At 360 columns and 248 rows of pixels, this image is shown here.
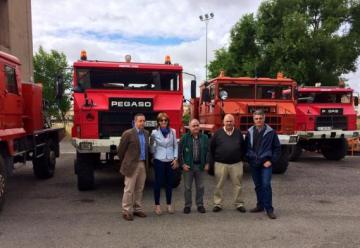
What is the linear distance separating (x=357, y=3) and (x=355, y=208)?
77.6ft

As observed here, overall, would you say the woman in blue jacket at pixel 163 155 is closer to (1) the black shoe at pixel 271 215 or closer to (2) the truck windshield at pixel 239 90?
(1) the black shoe at pixel 271 215

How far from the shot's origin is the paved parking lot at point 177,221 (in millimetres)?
5918

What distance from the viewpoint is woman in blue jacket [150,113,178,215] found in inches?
291

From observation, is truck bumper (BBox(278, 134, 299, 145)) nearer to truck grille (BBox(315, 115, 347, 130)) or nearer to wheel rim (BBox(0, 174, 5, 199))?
truck grille (BBox(315, 115, 347, 130))

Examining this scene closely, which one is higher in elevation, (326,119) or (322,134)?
(326,119)

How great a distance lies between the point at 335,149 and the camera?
628 inches

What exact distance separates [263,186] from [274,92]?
18.7 ft

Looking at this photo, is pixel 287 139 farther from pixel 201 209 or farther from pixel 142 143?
pixel 142 143

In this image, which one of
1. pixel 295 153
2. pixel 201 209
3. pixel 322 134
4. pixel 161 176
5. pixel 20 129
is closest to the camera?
pixel 161 176

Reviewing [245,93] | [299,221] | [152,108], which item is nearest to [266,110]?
[245,93]

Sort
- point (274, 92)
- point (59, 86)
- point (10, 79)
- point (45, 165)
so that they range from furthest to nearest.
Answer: point (274, 92)
point (45, 165)
point (59, 86)
point (10, 79)

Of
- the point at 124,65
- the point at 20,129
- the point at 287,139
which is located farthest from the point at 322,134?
the point at 20,129

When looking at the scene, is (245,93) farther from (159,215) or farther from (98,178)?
(159,215)

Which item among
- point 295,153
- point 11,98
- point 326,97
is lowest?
point 295,153
